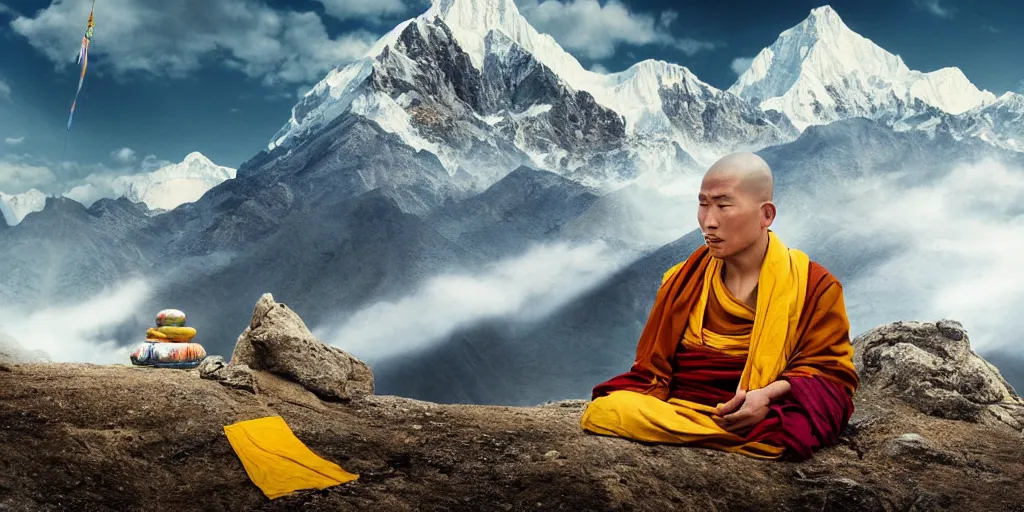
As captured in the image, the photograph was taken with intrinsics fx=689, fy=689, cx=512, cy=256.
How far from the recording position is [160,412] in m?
5.69

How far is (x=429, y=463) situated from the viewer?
513cm

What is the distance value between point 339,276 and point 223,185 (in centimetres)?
2737

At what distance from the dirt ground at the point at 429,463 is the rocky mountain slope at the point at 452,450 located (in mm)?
16

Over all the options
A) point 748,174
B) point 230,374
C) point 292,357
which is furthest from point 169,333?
point 748,174

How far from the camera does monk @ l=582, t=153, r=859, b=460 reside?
5.18 metres

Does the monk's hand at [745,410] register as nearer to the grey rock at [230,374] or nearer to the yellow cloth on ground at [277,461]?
the yellow cloth on ground at [277,461]

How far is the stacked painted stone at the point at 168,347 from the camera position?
31.1 feet

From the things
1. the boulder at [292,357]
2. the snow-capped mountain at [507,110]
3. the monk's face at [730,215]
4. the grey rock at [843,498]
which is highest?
the snow-capped mountain at [507,110]

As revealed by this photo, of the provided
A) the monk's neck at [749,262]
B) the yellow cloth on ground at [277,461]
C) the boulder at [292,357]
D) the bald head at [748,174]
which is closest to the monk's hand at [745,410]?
the monk's neck at [749,262]

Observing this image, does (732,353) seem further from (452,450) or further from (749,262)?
(452,450)

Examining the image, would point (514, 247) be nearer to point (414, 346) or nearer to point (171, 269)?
point (414, 346)

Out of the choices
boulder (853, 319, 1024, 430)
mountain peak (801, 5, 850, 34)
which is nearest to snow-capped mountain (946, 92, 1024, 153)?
mountain peak (801, 5, 850, 34)

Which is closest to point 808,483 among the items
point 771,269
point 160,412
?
point 771,269

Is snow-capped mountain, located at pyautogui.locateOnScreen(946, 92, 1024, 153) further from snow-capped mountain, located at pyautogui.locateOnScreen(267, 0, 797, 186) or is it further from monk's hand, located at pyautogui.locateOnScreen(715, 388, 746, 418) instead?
monk's hand, located at pyautogui.locateOnScreen(715, 388, 746, 418)
